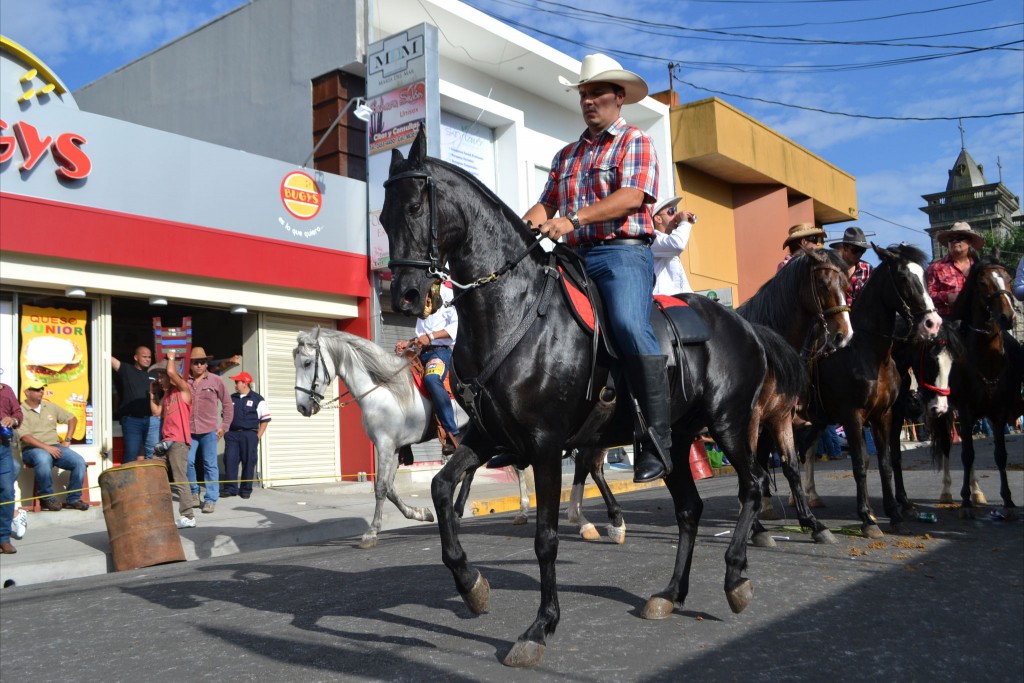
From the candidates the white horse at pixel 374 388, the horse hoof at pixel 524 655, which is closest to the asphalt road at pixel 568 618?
the horse hoof at pixel 524 655

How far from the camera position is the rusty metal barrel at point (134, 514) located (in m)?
8.69

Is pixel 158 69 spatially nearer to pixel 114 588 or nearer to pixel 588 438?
pixel 114 588

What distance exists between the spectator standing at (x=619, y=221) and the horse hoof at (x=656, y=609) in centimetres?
75

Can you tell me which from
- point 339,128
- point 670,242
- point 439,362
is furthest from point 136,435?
point 670,242

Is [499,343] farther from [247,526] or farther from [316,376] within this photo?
[247,526]

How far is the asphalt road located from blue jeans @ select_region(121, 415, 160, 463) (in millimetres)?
4935

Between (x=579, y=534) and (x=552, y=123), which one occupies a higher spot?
(x=552, y=123)

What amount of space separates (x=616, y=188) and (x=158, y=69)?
20.3 metres

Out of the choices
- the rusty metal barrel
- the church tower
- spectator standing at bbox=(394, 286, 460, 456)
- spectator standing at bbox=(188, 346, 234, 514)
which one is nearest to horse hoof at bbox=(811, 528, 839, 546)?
spectator standing at bbox=(394, 286, 460, 456)

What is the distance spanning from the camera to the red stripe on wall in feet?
39.1

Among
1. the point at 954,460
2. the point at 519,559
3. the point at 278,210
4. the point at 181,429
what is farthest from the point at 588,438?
the point at 954,460

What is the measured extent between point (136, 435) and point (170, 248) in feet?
10.0

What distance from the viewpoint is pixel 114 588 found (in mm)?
6941

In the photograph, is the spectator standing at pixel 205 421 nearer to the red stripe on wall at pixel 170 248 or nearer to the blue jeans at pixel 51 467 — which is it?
the blue jeans at pixel 51 467
